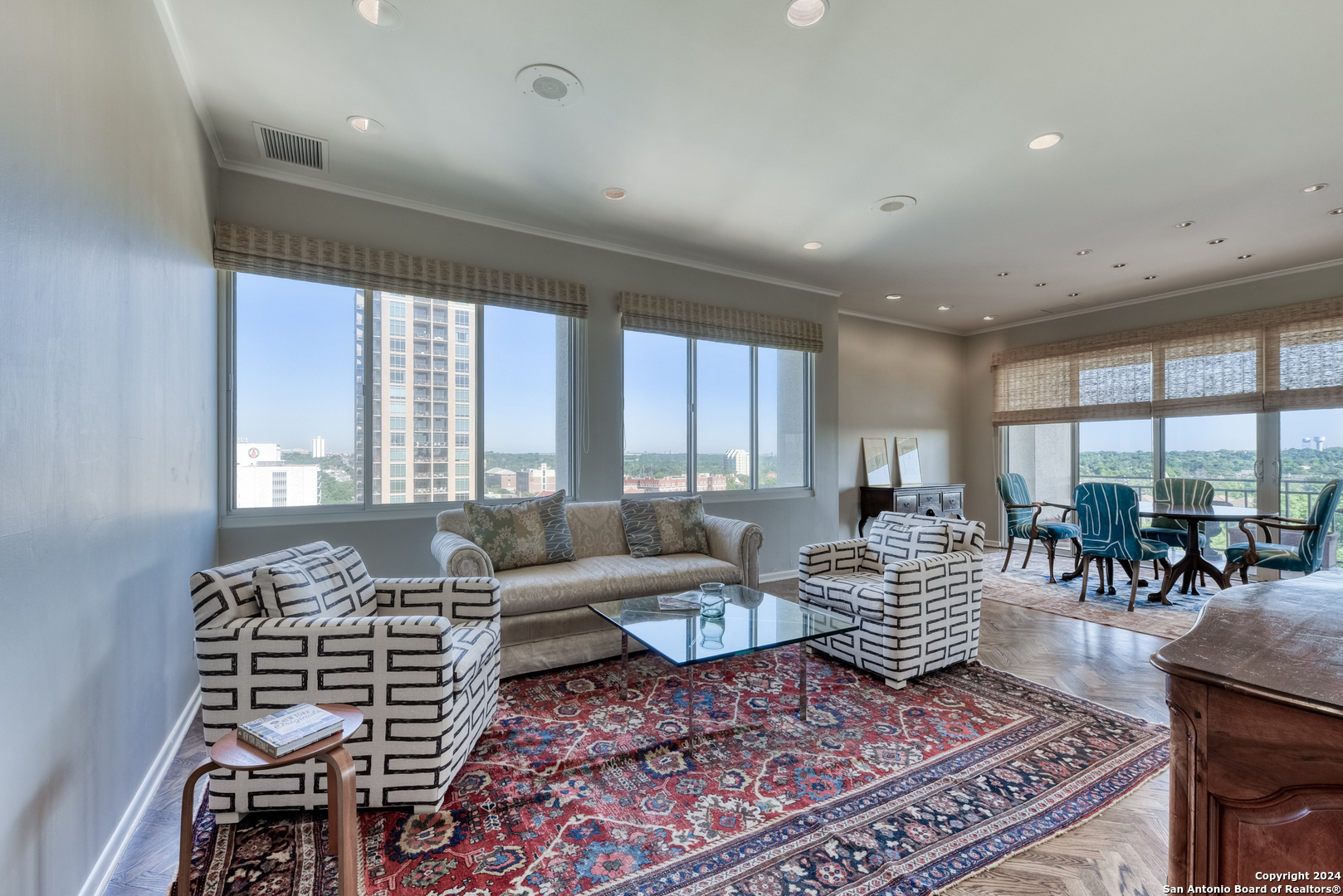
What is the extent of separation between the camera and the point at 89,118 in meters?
1.56

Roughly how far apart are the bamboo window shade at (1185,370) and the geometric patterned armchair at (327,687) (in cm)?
693

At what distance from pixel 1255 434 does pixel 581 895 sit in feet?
22.3

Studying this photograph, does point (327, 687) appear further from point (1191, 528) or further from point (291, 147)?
point (1191, 528)

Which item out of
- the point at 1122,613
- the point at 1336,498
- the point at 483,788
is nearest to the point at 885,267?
the point at 1122,613

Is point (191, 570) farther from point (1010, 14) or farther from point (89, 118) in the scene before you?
point (1010, 14)

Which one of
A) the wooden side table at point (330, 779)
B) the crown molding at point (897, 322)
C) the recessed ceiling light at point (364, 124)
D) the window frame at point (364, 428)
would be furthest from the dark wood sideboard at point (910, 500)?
the wooden side table at point (330, 779)

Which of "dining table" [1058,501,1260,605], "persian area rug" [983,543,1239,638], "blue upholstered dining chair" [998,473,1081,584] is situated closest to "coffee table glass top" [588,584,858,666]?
"persian area rug" [983,543,1239,638]

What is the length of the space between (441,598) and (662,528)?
172 cm

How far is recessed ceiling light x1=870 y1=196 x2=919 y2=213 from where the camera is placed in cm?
359

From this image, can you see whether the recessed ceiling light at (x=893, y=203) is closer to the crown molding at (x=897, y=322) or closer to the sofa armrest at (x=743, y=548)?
the sofa armrest at (x=743, y=548)

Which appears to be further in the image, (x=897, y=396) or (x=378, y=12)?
(x=897, y=396)

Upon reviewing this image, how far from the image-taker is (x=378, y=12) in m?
2.10

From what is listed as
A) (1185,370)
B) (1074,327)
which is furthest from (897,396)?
(1185,370)

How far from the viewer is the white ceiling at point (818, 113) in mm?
2137
